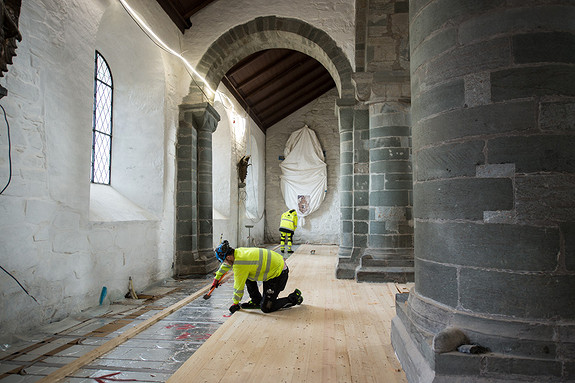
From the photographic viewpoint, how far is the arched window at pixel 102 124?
5.61 metres

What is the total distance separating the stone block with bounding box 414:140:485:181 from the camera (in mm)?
1999

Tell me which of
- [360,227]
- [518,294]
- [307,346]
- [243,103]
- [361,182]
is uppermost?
[243,103]

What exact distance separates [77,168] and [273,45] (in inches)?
183

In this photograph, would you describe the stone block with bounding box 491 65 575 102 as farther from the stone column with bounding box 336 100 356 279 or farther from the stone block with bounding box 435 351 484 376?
the stone column with bounding box 336 100 356 279

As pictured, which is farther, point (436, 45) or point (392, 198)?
point (392, 198)

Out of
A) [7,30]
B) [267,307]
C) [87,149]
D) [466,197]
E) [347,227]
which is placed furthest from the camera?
[347,227]

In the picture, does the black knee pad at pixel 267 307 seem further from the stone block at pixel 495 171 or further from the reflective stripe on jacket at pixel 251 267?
the stone block at pixel 495 171

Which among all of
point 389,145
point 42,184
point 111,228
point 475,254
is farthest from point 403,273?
point 42,184

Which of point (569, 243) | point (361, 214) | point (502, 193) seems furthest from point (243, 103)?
point (569, 243)

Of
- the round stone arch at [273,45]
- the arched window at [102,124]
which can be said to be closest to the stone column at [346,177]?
the round stone arch at [273,45]

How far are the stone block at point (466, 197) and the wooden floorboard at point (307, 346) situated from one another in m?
1.12

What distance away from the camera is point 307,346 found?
293 cm

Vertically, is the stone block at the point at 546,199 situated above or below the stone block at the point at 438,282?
above

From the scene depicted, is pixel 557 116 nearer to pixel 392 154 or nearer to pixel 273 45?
pixel 392 154
